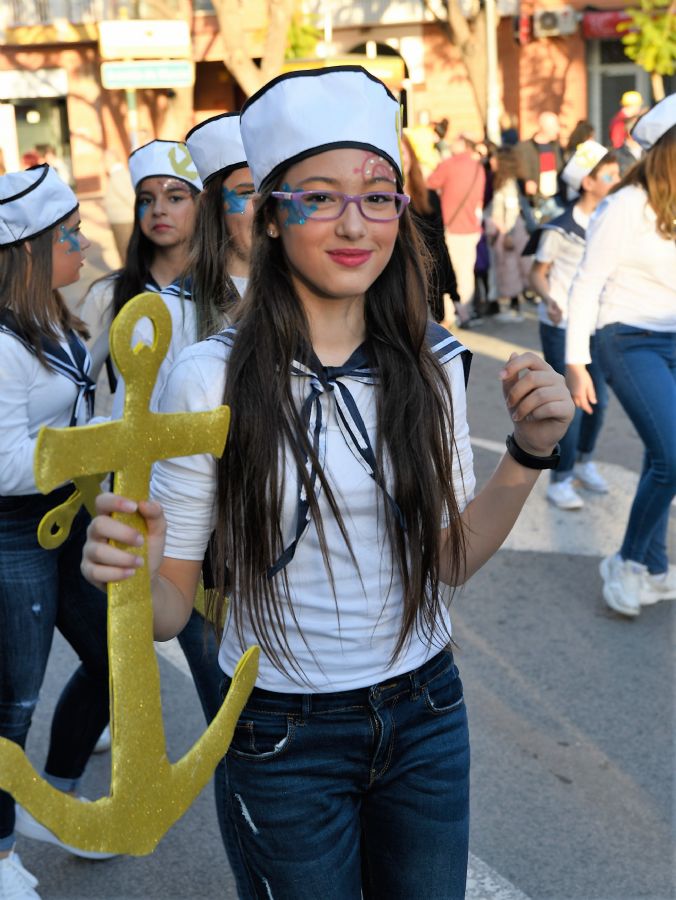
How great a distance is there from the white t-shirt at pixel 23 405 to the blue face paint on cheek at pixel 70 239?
0.30 meters

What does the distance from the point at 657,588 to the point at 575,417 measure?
1610 mm

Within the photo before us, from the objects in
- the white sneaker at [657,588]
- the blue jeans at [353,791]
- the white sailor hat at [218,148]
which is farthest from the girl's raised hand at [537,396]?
the white sneaker at [657,588]

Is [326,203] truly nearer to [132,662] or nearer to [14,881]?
[132,662]

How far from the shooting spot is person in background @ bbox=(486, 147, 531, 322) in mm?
12594

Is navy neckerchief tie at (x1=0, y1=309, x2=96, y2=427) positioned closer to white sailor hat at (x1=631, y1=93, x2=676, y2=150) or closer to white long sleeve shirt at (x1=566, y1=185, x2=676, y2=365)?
white long sleeve shirt at (x1=566, y1=185, x2=676, y2=365)

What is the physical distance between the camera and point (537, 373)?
2.04 metres

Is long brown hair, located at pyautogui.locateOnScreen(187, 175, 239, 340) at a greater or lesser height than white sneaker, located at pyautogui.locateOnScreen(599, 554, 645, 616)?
greater

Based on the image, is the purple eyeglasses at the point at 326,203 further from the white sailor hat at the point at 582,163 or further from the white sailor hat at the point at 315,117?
the white sailor hat at the point at 582,163

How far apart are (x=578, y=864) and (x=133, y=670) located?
2.13 meters

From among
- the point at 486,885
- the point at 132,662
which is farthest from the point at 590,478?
the point at 132,662

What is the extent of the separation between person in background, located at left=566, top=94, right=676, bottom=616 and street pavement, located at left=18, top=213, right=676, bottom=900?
1.19 feet

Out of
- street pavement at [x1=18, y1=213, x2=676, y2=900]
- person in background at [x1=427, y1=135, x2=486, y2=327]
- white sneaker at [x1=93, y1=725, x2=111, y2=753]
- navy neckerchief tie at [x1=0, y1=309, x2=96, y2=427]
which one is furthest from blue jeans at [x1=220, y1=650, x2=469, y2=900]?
person in background at [x1=427, y1=135, x2=486, y2=327]

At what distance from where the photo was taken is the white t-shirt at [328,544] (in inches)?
77.8

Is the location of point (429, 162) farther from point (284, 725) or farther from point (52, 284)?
point (284, 725)
